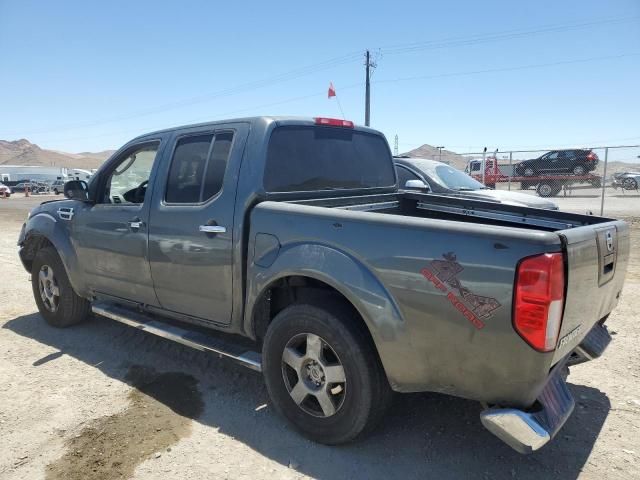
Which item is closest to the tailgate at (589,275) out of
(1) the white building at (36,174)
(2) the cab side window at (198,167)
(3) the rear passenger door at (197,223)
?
(3) the rear passenger door at (197,223)

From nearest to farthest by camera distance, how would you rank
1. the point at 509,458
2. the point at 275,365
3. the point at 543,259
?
1. the point at 543,259
2. the point at 509,458
3. the point at 275,365

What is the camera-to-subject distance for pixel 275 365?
3092mm

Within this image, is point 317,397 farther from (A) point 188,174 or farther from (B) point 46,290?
(B) point 46,290

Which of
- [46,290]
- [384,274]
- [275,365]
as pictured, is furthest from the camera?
[46,290]

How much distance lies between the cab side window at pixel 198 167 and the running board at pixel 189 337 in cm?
105

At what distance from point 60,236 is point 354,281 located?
3615 millimetres

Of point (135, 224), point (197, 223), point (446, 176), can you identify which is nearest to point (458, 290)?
point (197, 223)

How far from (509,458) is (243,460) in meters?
1.57

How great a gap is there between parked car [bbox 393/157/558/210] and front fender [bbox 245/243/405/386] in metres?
4.51

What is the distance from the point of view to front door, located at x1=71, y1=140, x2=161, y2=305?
4023 millimetres

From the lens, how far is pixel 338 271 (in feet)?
8.87

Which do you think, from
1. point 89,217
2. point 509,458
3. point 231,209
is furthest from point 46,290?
point 509,458

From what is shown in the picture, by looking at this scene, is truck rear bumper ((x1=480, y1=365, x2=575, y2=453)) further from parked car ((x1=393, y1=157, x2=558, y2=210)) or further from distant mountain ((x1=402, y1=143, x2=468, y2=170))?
distant mountain ((x1=402, y1=143, x2=468, y2=170))

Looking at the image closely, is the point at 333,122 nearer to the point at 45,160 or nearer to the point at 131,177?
the point at 131,177
